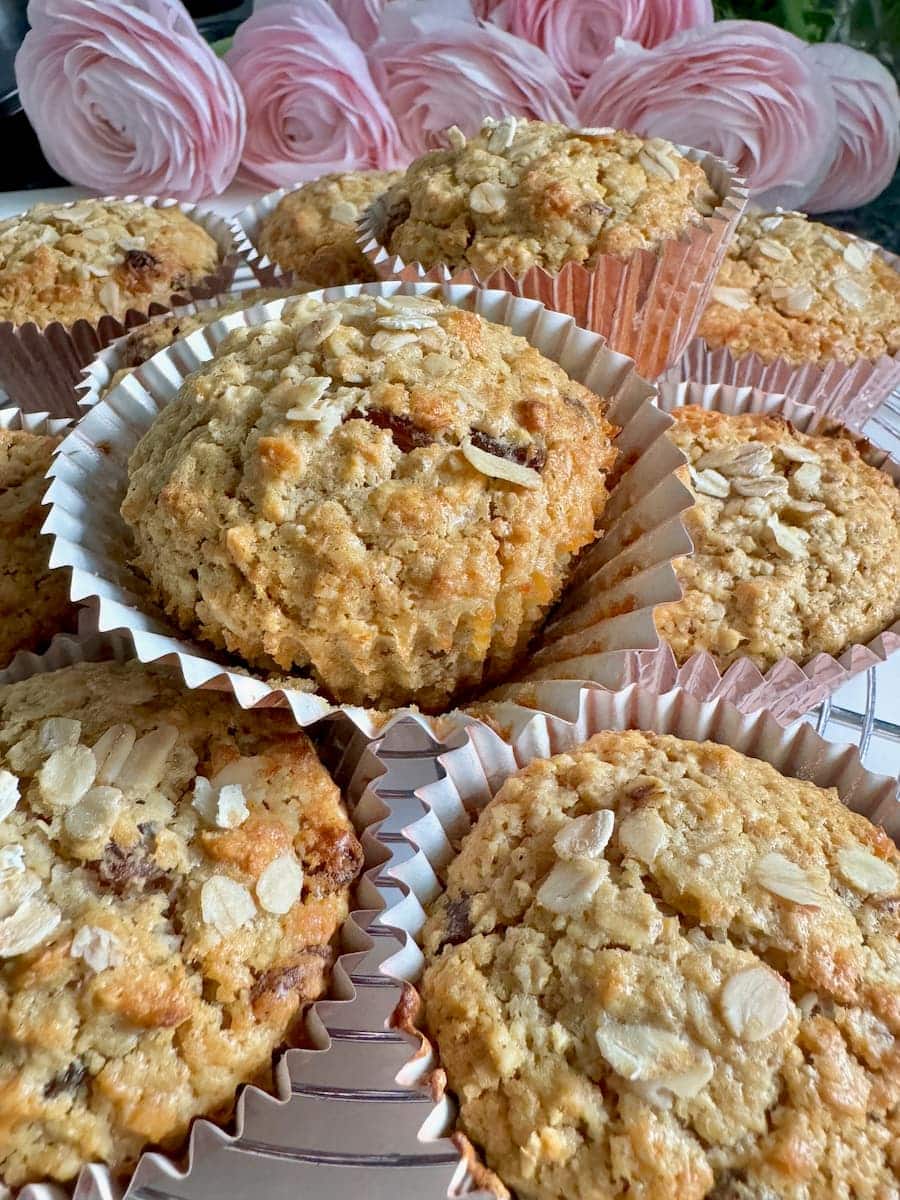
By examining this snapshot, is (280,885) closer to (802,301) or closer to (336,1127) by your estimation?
(336,1127)

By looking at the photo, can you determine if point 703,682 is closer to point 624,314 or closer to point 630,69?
point 624,314

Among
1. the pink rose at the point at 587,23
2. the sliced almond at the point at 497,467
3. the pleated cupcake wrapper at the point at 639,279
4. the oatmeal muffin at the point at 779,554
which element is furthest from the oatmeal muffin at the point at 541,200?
the pink rose at the point at 587,23

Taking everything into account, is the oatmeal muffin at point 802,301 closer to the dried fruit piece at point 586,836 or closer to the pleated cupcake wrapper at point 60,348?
the pleated cupcake wrapper at point 60,348

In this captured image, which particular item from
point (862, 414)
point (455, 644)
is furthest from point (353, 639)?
point (862, 414)

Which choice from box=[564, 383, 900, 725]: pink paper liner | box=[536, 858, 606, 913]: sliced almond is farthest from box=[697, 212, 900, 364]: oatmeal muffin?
box=[536, 858, 606, 913]: sliced almond

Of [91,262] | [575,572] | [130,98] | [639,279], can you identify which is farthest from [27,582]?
[130,98]

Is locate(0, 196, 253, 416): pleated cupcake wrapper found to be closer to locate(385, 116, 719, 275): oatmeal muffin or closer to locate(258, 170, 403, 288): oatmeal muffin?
locate(258, 170, 403, 288): oatmeal muffin
